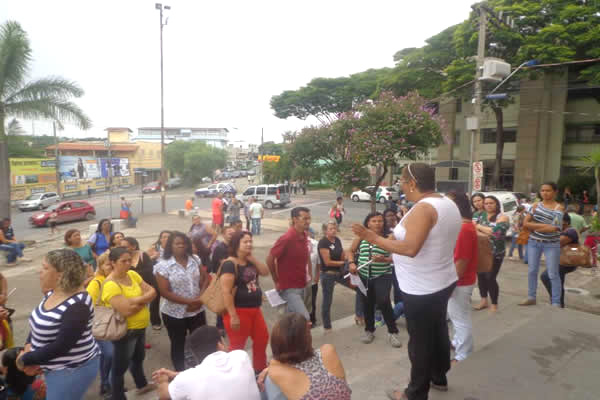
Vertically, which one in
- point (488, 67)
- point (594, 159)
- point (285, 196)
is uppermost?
point (488, 67)

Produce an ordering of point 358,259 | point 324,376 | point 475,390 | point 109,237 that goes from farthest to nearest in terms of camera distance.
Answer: point 109,237, point 358,259, point 475,390, point 324,376

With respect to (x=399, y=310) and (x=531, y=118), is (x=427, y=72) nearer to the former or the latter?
(x=531, y=118)

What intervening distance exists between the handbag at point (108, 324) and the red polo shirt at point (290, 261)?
172 cm

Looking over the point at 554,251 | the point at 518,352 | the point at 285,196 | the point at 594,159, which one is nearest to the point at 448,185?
the point at 285,196

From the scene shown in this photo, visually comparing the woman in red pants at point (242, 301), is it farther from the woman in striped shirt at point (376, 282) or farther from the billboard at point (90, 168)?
the billboard at point (90, 168)

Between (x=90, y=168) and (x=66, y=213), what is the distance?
27.8 feet

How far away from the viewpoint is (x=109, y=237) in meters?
6.55

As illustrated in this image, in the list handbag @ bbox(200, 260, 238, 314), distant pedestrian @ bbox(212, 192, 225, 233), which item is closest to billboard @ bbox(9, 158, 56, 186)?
distant pedestrian @ bbox(212, 192, 225, 233)

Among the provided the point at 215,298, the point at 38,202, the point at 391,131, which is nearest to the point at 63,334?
the point at 215,298

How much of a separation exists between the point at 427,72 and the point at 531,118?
7.84m

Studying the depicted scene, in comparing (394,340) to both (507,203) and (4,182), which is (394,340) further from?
(4,182)

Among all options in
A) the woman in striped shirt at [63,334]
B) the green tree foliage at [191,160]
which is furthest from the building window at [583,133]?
the green tree foliage at [191,160]

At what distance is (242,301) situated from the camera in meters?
3.50

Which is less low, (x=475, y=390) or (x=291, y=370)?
(x=291, y=370)
